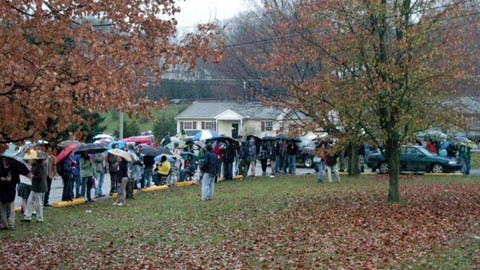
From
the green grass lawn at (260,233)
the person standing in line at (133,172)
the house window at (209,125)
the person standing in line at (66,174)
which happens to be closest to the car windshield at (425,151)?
the green grass lawn at (260,233)

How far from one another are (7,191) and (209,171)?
23.5 ft

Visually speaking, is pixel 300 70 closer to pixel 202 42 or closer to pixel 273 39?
pixel 273 39

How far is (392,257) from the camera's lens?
12023mm

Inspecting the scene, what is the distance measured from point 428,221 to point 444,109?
13.9 feet

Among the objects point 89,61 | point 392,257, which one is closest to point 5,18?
point 89,61

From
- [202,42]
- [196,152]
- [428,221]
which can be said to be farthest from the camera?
[196,152]

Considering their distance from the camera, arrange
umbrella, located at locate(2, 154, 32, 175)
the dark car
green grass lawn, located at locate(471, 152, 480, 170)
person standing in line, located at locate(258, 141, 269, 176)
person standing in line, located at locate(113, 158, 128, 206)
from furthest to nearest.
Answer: green grass lawn, located at locate(471, 152, 480, 170) < the dark car < person standing in line, located at locate(258, 141, 269, 176) < person standing in line, located at locate(113, 158, 128, 206) < umbrella, located at locate(2, 154, 32, 175)

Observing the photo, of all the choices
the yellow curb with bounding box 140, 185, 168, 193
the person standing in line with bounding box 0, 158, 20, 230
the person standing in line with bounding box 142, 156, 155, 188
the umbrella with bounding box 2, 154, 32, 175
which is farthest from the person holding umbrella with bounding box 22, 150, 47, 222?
the person standing in line with bounding box 142, 156, 155, 188

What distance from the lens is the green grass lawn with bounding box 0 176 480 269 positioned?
1208 cm

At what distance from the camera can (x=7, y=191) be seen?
15836 mm

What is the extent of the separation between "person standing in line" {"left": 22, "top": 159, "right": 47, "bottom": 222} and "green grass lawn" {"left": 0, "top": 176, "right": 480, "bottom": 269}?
1.20 ft

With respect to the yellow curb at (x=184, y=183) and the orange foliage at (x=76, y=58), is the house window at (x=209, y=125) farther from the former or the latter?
the orange foliage at (x=76, y=58)

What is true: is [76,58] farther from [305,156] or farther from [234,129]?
[234,129]

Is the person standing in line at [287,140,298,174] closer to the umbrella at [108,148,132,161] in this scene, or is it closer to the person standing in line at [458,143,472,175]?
the person standing in line at [458,143,472,175]
